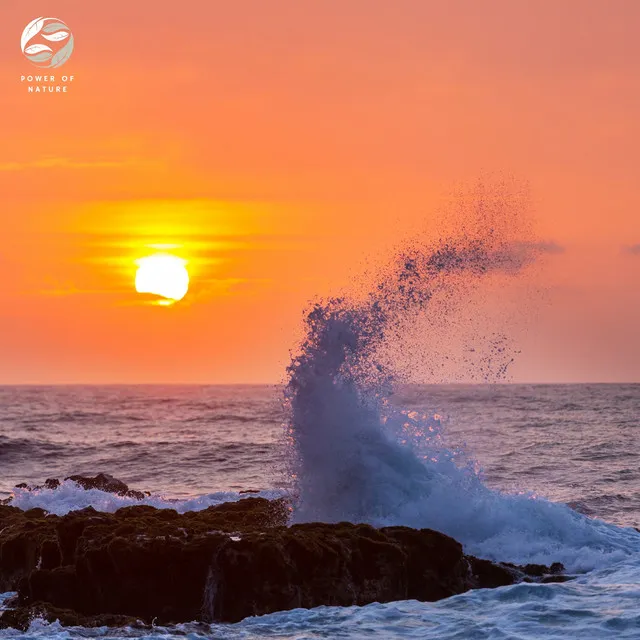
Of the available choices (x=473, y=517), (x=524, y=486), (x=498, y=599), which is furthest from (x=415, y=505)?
(x=524, y=486)

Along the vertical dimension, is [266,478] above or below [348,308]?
below

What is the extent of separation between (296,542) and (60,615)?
3284 mm

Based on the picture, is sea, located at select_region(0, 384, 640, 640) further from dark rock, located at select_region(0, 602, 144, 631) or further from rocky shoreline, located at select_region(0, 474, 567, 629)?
rocky shoreline, located at select_region(0, 474, 567, 629)

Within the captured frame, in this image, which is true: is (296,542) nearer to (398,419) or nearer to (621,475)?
(398,419)

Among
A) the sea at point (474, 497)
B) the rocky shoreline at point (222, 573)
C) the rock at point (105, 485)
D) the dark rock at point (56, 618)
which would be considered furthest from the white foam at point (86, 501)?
the dark rock at point (56, 618)

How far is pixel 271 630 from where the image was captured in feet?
39.8

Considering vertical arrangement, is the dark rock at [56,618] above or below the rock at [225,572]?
below

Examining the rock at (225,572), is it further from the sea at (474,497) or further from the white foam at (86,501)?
the white foam at (86,501)

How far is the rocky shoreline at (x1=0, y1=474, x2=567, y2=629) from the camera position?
12.8 m

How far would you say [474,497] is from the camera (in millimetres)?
17781

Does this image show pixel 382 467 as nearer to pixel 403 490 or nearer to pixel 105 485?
pixel 403 490

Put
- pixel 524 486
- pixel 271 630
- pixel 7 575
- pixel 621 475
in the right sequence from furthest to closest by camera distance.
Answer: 1. pixel 621 475
2. pixel 524 486
3. pixel 7 575
4. pixel 271 630

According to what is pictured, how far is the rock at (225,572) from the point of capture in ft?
42.0

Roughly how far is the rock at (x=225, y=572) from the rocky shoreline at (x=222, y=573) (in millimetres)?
14
